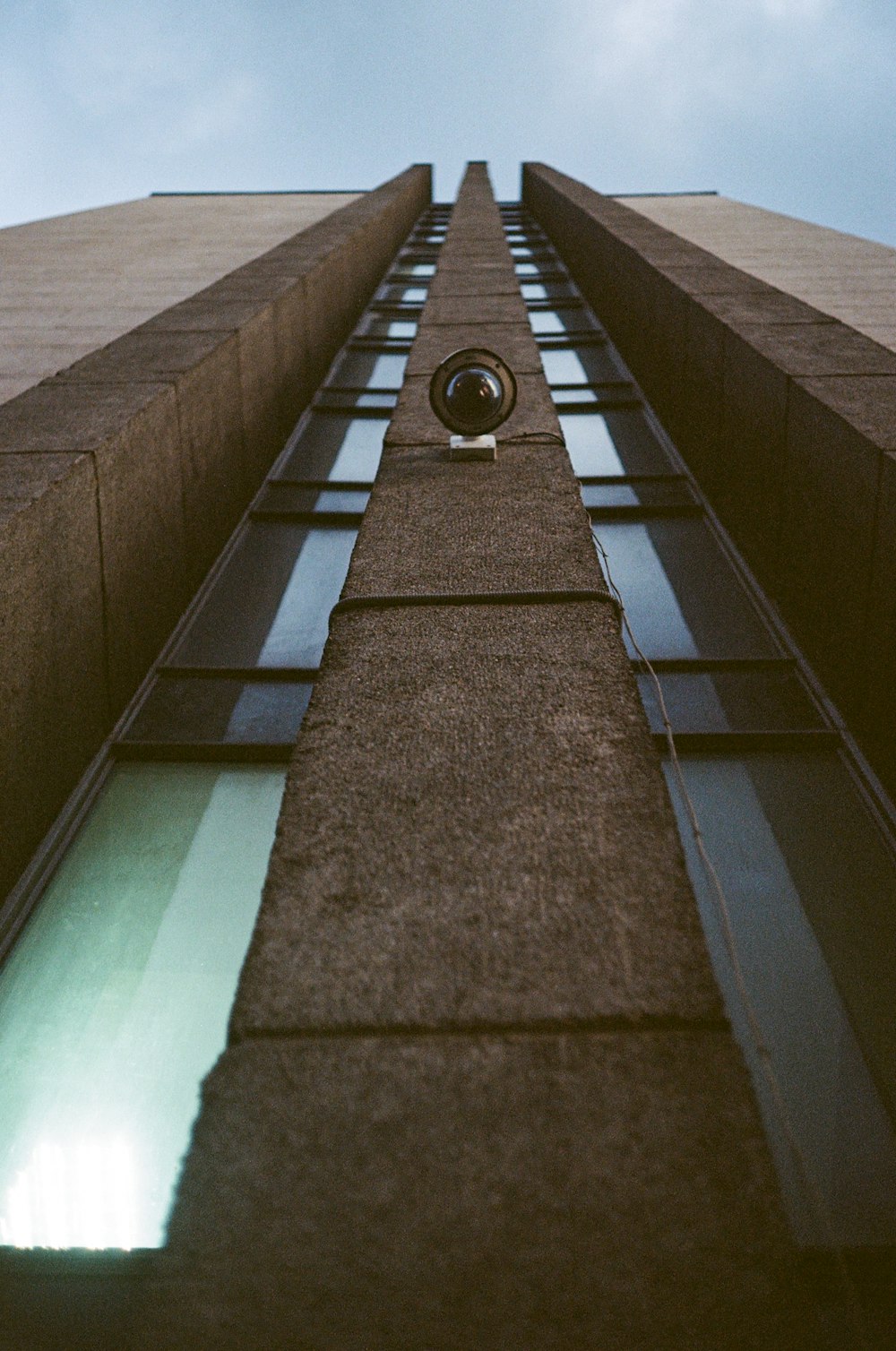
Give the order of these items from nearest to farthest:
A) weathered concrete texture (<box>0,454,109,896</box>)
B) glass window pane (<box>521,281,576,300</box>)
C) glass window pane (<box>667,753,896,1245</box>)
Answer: glass window pane (<box>667,753,896,1245</box>) < weathered concrete texture (<box>0,454,109,896</box>) < glass window pane (<box>521,281,576,300</box>)

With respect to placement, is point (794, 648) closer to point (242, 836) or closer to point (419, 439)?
point (419, 439)

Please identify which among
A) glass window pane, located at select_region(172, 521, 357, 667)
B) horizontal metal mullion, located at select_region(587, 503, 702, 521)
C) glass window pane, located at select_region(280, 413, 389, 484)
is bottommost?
glass window pane, located at select_region(172, 521, 357, 667)

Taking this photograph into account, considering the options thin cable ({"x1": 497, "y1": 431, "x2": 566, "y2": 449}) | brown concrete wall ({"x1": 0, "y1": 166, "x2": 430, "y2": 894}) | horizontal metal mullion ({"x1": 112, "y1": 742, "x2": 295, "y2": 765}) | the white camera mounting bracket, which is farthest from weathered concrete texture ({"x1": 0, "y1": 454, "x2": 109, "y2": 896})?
thin cable ({"x1": 497, "y1": 431, "x2": 566, "y2": 449})

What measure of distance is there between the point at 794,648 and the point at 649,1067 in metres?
3.11

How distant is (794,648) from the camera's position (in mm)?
4500

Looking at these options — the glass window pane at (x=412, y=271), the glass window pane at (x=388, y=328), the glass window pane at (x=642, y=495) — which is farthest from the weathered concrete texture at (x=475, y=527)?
the glass window pane at (x=412, y=271)

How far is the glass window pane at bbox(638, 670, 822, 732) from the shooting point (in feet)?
13.1

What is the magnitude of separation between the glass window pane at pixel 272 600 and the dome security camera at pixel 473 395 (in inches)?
45.0

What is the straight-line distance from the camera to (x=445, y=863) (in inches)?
86.1

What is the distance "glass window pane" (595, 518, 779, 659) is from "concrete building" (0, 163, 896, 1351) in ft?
0.12

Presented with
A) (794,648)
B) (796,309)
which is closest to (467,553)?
(794,648)

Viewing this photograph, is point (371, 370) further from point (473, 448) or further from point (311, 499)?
point (473, 448)

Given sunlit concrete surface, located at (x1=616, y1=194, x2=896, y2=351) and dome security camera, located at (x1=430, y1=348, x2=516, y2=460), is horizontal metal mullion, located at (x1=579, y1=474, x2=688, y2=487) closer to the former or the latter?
sunlit concrete surface, located at (x1=616, y1=194, x2=896, y2=351)

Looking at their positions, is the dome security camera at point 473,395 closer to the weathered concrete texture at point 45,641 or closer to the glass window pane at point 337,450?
the weathered concrete texture at point 45,641
